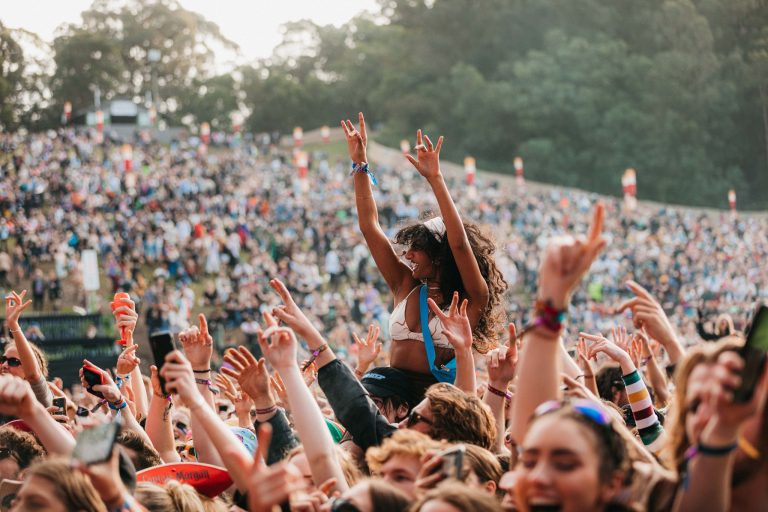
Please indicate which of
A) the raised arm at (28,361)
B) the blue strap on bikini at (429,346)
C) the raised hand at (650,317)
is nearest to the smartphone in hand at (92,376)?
the raised arm at (28,361)

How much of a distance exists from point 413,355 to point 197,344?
31.8 inches

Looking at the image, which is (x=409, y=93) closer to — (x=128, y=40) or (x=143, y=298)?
(x=128, y=40)

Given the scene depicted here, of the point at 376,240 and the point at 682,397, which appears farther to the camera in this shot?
the point at 376,240

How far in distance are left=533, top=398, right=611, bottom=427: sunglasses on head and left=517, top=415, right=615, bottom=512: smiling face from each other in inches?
1.9

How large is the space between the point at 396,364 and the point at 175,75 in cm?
6762

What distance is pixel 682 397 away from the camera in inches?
88.4

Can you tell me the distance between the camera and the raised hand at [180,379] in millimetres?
2547

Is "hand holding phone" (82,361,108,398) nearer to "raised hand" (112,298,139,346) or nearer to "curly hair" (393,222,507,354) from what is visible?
"raised hand" (112,298,139,346)

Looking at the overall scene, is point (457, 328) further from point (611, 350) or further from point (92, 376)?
point (92, 376)

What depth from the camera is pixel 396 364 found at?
3799 mm

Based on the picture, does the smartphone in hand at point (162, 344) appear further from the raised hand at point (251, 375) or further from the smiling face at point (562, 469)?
the smiling face at point (562, 469)

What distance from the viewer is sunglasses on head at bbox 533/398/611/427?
2.17 metres

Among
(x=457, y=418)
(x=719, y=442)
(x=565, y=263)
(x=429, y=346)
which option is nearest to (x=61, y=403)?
(x=429, y=346)

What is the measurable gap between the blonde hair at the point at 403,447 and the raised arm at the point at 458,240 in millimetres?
1031
